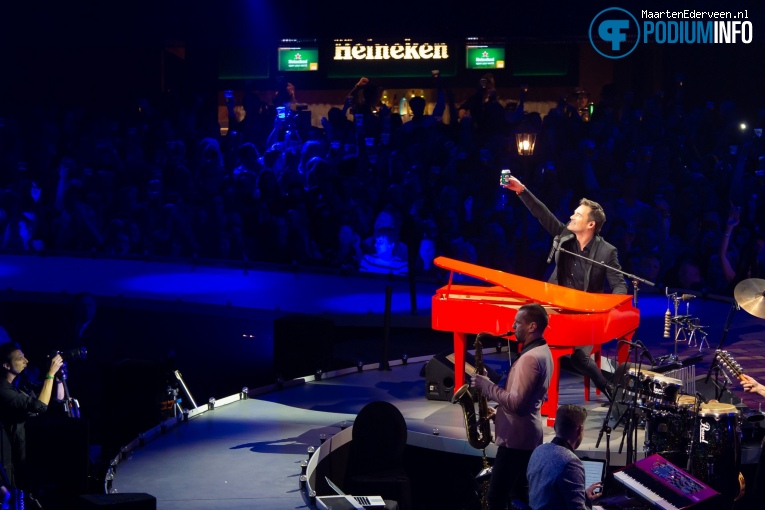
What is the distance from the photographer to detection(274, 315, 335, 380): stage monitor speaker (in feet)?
26.5

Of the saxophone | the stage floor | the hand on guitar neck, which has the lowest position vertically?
the stage floor

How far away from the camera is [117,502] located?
4.13 m

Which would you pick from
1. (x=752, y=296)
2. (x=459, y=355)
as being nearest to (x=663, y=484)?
(x=752, y=296)

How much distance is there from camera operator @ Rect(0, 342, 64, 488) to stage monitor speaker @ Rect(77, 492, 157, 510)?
1.30m

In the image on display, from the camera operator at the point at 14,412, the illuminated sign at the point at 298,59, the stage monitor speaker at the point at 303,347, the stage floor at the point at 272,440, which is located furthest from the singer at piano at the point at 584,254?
the illuminated sign at the point at 298,59

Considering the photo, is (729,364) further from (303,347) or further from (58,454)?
(303,347)

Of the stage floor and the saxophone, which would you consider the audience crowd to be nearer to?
the stage floor

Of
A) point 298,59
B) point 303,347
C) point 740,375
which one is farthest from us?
point 298,59

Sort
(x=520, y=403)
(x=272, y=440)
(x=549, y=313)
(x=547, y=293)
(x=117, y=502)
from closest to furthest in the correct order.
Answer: (x=117, y=502), (x=520, y=403), (x=549, y=313), (x=547, y=293), (x=272, y=440)

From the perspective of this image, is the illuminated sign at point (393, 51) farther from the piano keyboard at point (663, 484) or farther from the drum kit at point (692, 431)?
the piano keyboard at point (663, 484)

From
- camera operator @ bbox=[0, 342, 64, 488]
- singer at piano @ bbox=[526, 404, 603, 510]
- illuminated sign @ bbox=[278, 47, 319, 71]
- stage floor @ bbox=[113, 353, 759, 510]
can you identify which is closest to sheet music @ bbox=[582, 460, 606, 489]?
stage floor @ bbox=[113, 353, 759, 510]

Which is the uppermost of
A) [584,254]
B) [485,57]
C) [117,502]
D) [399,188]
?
[485,57]


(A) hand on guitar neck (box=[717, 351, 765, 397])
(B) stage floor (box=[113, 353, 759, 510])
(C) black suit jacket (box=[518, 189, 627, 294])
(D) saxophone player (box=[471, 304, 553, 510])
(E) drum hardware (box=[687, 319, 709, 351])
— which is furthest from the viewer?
(C) black suit jacket (box=[518, 189, 627, 294])

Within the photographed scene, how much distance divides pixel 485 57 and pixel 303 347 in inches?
274
